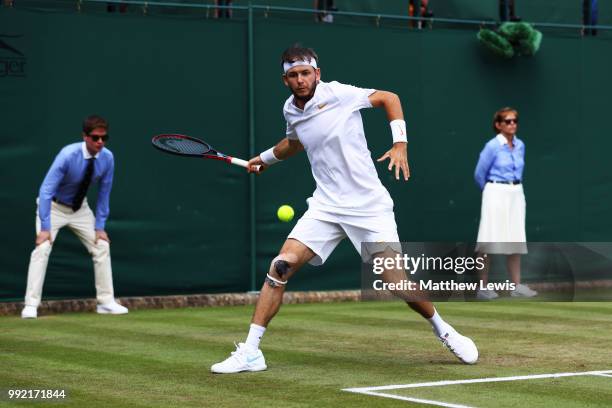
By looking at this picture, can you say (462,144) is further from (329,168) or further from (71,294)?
(329,168)

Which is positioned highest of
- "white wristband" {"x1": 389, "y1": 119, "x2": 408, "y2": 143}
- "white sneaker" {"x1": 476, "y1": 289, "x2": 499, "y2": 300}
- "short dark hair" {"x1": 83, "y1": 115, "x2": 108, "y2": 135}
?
"white wristband" {"x1": 389, "y1": 119, "x2": 408, "y2": 143}

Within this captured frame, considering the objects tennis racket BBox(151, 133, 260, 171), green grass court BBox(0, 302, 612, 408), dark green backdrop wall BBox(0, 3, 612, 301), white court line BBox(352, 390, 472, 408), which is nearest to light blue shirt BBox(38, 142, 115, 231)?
dark green backdrop wall BBox(0, 3, 612, 301)

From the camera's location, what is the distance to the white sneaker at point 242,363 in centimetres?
830

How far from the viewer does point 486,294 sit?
1484 centimetres

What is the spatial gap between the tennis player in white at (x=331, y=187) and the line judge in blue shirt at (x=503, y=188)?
20.0ft

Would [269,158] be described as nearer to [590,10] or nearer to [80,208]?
[80,208]

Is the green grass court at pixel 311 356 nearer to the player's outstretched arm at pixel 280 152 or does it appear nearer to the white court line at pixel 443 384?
the white court line at pixel 443 384

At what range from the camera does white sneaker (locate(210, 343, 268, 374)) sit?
830 cm

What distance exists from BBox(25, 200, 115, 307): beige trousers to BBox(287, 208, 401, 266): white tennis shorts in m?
4.88

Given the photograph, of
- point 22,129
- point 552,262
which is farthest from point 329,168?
point 552,262

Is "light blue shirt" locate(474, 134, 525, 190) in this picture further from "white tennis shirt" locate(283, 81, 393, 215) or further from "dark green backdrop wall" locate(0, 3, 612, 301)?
"white tennis shirt" locate(283, 81, 393, 215)

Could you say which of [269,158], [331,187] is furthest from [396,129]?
[269,158]

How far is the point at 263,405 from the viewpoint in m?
6.98

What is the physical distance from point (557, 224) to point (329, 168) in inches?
325
